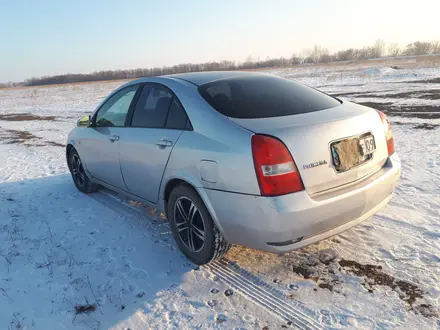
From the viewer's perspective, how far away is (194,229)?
321 centimetres

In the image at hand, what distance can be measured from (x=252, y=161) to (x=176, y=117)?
1089 millimetres

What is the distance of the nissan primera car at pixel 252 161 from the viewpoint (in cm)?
253

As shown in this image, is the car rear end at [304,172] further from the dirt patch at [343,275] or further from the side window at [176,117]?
the dirt patch at [343,275]

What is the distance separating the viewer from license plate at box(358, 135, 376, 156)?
112 inches

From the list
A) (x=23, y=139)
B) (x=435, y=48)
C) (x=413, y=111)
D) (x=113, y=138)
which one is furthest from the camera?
(x=435, y=48)

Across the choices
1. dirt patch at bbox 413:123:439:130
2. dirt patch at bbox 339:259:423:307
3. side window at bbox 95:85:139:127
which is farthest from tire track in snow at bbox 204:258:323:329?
dirt patch at bbox 413:123:439:130

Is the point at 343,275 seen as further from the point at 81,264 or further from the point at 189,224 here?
the point at 81,264

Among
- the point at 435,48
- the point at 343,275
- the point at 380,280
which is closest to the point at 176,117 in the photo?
the point at 343,275

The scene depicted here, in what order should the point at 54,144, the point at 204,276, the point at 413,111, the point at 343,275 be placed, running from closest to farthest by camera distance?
the point at 343,275, the point at 204,276, the point at 54,144, the point at 413,111

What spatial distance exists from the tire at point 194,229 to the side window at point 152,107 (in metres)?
0.76

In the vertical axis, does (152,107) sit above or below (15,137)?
above

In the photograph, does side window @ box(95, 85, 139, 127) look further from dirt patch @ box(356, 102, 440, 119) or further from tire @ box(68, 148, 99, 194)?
dirt patch @ box(356, 102, 440, 119)

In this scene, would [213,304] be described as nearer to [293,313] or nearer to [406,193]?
[293,313]

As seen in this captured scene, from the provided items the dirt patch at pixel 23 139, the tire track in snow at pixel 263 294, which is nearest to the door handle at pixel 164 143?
the tire track in snow at pixel 263 294
